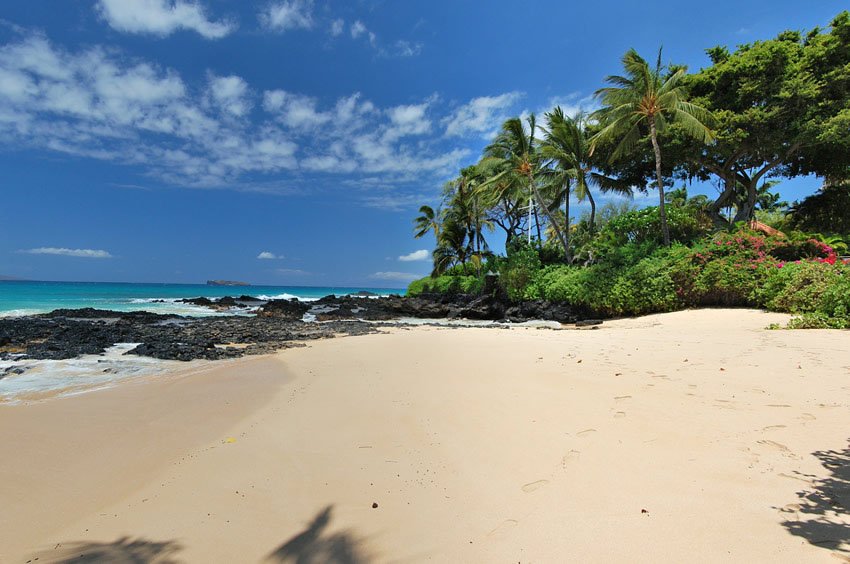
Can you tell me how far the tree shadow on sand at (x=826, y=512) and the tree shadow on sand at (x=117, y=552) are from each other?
3289 millimetres

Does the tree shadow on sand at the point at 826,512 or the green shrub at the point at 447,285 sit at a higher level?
the green shrub at the point at 447,285

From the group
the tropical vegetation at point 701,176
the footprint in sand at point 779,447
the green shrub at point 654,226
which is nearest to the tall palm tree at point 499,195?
the tropical vegetation at point 701,176

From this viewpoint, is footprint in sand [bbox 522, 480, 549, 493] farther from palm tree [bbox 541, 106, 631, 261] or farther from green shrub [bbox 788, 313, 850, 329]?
palm tree [bbox 541, 106, 631, 261]

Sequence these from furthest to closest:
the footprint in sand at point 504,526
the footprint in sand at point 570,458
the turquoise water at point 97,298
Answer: the turquoise water at point 97,298, the footprint in sand at point 570,458, the footprint in sand at point 504,526

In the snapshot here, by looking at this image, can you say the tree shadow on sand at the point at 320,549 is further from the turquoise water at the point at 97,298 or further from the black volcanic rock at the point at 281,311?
the turquoise water at the point at 97,298

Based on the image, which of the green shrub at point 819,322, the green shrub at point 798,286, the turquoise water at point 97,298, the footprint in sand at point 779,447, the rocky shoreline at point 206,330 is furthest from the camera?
the turquoise water at point 97,298

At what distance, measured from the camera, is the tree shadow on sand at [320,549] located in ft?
6.89

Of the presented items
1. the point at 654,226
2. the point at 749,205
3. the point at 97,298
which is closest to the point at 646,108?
the point at 654,226

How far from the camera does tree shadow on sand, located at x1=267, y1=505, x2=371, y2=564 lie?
2.10 m

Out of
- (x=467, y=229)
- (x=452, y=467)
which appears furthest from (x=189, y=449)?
(x=467, y=229)

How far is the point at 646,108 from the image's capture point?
16.6 m

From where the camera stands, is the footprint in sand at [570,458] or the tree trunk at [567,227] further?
the tree trunk at [567,227]

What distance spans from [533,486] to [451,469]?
634 mm

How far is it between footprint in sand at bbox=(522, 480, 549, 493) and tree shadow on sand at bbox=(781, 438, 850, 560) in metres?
1.28
